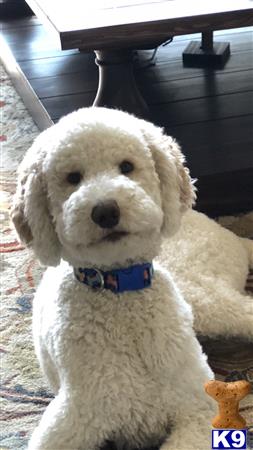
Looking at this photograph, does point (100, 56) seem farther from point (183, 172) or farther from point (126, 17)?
point (183, 172)

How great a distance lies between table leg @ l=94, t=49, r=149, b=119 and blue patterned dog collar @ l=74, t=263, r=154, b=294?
2.43 ft

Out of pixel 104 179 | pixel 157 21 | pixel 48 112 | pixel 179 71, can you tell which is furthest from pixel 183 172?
pixel 179 71

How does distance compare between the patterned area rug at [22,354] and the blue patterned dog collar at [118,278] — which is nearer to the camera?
the blue patterned dog collar at [118,278]

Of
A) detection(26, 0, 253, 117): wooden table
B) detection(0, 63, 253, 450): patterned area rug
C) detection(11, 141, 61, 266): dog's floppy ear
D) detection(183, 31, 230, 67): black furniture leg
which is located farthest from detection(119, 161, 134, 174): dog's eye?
detection(183, 31, 230, 67): black furniture leg

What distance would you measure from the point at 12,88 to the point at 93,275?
5.67 ft

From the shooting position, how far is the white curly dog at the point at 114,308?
35.3 inches

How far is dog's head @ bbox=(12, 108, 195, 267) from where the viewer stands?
2.79ft

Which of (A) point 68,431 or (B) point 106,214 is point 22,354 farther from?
(B) point 106,214

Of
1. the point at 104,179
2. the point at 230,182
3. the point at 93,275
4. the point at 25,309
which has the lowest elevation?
the point at 25,309

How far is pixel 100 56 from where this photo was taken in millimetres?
1615

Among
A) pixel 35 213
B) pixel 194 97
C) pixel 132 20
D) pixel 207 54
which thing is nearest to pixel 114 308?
pixel 35 213

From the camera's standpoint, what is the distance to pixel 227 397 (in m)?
0.79

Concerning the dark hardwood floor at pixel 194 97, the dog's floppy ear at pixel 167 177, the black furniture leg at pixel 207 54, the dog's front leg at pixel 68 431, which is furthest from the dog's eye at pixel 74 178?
the black furniture leg at pixel 207 54

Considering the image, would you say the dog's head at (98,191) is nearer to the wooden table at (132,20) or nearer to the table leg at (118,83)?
the wooden table at (132,20)
